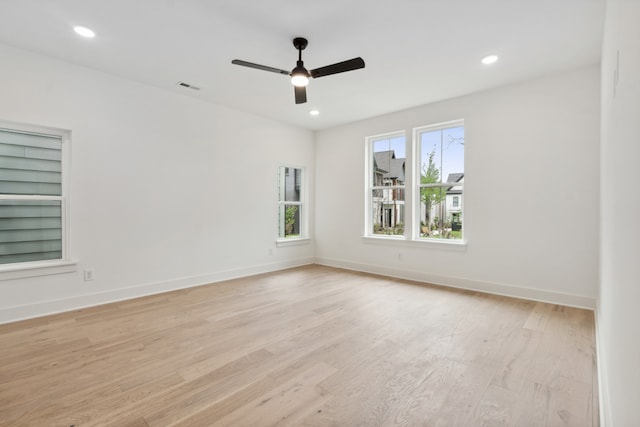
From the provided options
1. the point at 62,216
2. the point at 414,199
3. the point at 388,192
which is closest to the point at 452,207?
the point at 414,199

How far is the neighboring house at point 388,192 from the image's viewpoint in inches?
209

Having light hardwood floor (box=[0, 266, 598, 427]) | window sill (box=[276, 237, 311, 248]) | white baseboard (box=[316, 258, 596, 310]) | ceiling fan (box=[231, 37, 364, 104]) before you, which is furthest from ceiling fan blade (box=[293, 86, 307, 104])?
white baseboard (box=[316, 258, 596, 310])

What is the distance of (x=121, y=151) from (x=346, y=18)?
123 inches

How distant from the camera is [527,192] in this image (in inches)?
154

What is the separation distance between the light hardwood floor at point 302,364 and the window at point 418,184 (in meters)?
1.47

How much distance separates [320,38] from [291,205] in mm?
3619

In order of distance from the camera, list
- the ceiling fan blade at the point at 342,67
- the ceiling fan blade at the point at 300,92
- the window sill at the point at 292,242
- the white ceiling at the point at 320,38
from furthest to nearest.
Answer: the window sill at the point at 292,242
the ceiling fan blade at the point at 300,92
the ceiling fan blade at the point at 342,67
the white ceiling at the point at 320,38

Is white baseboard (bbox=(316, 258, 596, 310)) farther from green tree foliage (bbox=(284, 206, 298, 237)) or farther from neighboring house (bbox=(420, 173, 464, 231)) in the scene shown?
green tree foliage (bbox=(284, 206, 298, 237))

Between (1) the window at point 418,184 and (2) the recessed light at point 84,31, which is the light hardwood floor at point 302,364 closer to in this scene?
(1) the window at point 418,184

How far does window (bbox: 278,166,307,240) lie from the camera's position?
594 centimetres

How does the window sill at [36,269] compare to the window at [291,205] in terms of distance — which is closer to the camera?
the window sill at [36,269]

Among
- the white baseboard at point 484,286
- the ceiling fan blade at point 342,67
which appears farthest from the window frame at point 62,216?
the white baseboard at point 484,286

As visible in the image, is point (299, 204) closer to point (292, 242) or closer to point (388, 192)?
point (292, 242)

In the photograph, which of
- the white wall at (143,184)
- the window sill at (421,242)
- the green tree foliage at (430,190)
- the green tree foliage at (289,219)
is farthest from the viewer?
the green tree foliage at (289,219)
